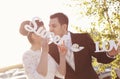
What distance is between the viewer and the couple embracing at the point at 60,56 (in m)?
4.23

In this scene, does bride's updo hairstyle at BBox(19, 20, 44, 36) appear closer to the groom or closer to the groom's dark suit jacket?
the groom

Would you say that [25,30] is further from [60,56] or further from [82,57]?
[82,57]

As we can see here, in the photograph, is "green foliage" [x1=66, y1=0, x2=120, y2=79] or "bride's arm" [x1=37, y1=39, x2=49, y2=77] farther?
"green foliage" [x1=66, y1=0, x2=120, y2=79]

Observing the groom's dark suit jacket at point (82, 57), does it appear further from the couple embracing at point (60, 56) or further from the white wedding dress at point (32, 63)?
the white wedding dress at point (32, 63)

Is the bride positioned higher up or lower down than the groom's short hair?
lower down

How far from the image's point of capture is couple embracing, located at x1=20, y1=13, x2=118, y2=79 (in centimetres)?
423

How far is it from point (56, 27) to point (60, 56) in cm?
49

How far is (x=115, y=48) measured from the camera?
15.5 feet

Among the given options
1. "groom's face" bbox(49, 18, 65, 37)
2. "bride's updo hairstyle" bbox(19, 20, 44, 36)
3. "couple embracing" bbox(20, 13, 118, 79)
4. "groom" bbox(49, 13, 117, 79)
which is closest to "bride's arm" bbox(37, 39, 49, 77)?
"couple embracing" bbox(20, 13, 118, 79)

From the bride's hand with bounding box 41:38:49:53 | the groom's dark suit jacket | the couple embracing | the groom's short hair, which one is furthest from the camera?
the groom's dark suit jacket

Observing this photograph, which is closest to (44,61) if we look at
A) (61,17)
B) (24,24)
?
(24,24)

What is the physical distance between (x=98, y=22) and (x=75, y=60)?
308cm

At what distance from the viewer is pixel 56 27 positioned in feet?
15.1

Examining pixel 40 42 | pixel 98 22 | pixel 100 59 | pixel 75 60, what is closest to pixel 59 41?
pixel 40 42
